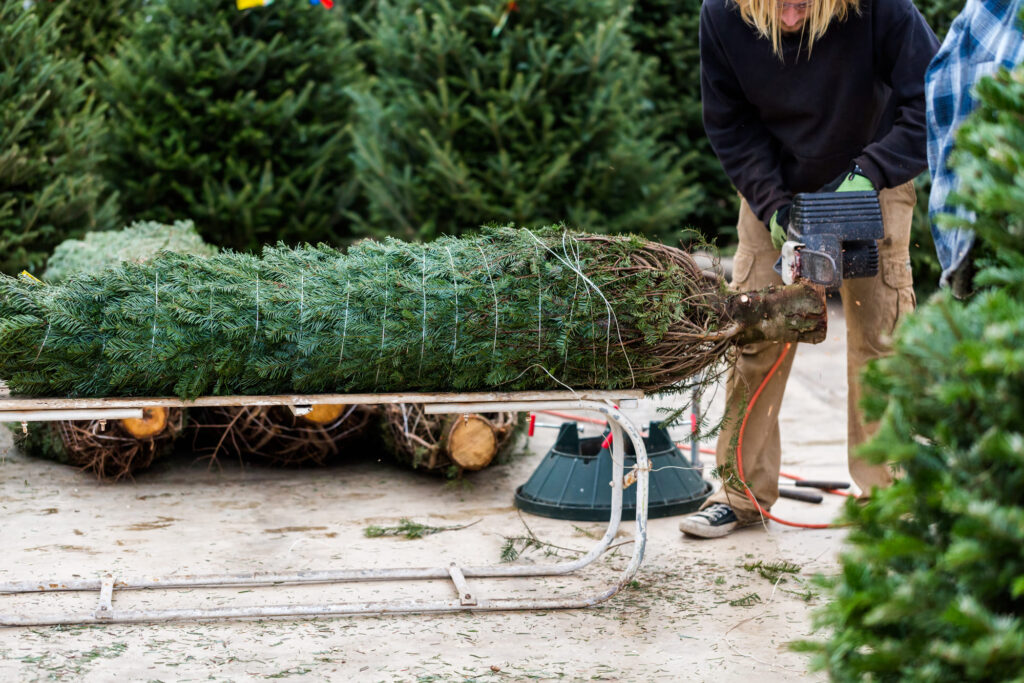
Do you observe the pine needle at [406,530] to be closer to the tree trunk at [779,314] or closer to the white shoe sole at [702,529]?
the white shoe sole at [702,529]

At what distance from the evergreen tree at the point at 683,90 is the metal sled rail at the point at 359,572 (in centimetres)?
582

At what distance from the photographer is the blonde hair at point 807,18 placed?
11.0 feet

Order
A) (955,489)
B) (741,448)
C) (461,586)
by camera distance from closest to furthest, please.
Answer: (955,489) → (461,586) → (741,448)

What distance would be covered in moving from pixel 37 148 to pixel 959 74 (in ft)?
17.4

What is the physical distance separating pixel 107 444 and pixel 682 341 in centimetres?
250

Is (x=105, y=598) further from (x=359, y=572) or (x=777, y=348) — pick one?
(x=777, y=348)

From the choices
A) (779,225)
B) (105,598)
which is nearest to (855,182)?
(779,225)

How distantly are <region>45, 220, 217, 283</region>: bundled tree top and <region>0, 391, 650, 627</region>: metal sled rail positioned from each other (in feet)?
6.83

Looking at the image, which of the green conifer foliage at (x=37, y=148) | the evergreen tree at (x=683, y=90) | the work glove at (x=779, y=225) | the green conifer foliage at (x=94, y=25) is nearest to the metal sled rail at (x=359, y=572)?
the work glove at (x=779, y=225)

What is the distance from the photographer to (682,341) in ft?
9.95

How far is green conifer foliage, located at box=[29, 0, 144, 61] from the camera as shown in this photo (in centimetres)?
869

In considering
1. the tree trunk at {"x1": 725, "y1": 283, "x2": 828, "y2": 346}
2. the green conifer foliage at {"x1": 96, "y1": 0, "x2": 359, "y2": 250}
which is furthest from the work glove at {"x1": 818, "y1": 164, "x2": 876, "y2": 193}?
the green conifer foliage at {"x1": 96, "y1": 0, "x2": 359, "y2": 250}

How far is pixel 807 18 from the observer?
3422 mm

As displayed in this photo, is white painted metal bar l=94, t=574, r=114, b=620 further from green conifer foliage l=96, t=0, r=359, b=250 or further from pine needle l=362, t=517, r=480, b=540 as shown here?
green conifer foliage l=96, t=0, r=359, b=250
